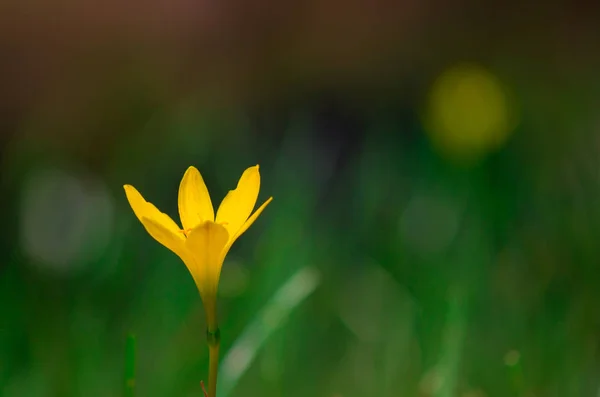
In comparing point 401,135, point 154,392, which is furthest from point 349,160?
point 154,392

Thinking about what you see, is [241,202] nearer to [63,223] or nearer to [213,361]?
[213,361]

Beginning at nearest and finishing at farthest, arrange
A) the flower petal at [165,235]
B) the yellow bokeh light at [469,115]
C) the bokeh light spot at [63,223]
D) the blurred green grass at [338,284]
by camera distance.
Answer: the flower petal at [165,235] → the blurred green grass at [338,284] → the bokeh light spot at [63,223] → the yellow bokeh light at [469,115]

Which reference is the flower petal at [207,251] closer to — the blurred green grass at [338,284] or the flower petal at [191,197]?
the flower petal at [191,197]

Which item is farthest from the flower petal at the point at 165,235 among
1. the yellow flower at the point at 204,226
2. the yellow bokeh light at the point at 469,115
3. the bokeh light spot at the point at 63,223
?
the yellow bokeh light at the point at 469,115

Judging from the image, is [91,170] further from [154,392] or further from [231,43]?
[154,392]

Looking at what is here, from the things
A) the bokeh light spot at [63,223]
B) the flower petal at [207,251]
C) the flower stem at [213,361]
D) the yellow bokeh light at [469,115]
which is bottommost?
the bokeh light spot at [63,223]

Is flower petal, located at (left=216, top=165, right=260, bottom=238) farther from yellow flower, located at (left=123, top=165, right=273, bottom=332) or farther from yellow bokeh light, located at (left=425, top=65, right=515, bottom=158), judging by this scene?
yellow bokeh light, located at (left=425, top=65, right=515, bottom=158)

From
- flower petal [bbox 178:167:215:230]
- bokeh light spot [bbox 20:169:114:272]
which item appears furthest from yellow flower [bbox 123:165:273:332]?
bokeh light spot [bbox 20:169:114:272]
